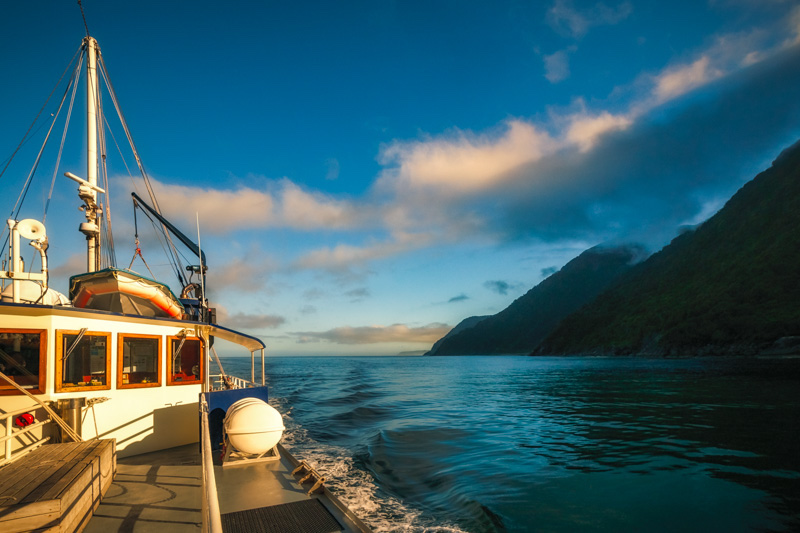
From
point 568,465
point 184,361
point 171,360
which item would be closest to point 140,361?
point 171,360

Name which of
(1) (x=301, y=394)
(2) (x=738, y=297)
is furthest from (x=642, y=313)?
(1) (x=301, y=394)

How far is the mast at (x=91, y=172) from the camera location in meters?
16.9

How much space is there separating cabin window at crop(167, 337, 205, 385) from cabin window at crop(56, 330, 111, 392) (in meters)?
1.83

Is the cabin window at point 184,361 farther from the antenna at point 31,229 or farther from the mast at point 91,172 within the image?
the mast at point 91,172

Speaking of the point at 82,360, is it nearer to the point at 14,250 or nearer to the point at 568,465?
the point at 14,250

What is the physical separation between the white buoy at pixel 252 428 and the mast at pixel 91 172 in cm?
1099

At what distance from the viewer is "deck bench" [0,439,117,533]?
5.58 m

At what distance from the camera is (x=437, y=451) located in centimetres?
1880

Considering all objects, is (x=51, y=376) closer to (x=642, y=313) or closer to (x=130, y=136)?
(x=130, y=136)

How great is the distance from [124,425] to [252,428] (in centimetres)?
368

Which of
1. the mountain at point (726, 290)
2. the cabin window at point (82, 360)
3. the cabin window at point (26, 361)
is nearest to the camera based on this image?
the cabin window at point (26, 361)

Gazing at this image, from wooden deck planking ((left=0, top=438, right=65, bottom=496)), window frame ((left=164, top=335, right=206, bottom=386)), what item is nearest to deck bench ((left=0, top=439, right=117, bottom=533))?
wooden deck planking ((left=0, top=438, right=65, bottom=496))

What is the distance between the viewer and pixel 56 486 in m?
6.29

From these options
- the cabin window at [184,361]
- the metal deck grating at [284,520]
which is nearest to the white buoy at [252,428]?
the metal deck grating at [284,520]
